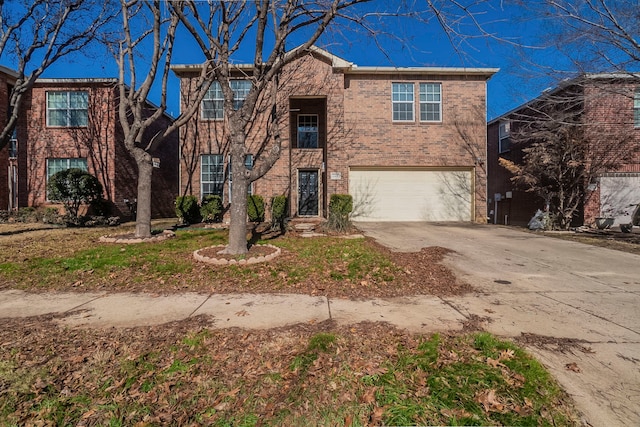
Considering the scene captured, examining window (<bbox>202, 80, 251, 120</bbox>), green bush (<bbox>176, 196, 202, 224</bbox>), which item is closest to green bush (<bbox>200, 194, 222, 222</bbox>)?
green bush (<bbox>176, 196, 202, 224</bbox>)

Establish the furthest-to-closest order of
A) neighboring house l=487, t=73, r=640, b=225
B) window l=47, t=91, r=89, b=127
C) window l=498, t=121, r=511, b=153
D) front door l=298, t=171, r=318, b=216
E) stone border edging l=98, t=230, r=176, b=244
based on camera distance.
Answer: window l=498, t=121, r=511, b=153
window l=47, t=91, r=89, b=127
front door l=298, t=171, r=318, b=216
neighboring house l=487, t=73, r=640, b=225
stone border edging l=98, t=230, r=176, b=244

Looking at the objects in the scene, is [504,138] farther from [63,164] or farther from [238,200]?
[63,164]

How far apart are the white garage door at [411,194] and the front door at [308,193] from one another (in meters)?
1.68

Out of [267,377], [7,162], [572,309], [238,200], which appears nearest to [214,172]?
[238,200]

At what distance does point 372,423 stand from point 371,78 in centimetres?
1379

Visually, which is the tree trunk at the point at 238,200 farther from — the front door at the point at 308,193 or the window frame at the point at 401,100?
the window frame at the point at 401,100

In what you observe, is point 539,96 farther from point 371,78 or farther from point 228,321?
point 228,321

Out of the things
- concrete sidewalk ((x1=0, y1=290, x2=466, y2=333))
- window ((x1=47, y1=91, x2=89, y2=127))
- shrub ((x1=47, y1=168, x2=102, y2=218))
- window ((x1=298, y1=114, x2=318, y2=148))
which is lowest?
concrete sidewalk ((x1=0, y1=290, x2=466, y2=333))

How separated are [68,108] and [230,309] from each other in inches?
621

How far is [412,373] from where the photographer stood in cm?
233

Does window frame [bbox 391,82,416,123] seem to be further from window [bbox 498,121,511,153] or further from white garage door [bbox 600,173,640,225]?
white garage door [bbox 600,173,640,225]

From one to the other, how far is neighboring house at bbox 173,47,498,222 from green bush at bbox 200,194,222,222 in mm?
807

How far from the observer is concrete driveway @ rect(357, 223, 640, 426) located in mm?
2189

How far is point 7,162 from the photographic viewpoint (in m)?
14.0
